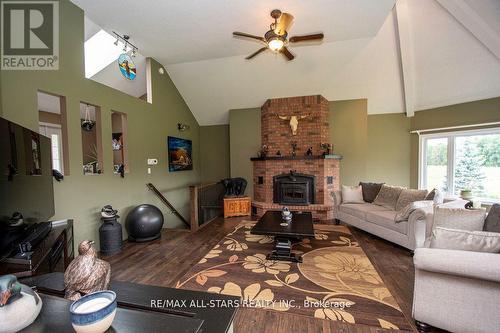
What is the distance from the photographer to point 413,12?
369 cm

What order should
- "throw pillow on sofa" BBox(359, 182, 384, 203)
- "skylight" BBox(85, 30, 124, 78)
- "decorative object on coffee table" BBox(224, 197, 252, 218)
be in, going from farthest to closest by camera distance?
"decorative object on coffee table" BBox(224, 197, 252, 218), "throw pillow on sofa" BBox(359, 182, 384, 203), "skylight" BBox(85, 30, 124, 78)

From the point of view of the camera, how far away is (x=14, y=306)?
0.67 meters

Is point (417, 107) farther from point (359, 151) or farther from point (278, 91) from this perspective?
point (278, 91)

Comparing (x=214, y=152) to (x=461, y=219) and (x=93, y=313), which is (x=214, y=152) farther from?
(x=93, y=313)

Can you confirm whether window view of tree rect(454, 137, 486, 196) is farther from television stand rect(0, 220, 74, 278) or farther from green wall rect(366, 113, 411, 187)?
television stand rect(0, 220, 74, 278)

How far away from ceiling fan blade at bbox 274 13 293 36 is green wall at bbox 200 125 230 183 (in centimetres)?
407

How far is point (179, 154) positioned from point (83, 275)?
4954 mm

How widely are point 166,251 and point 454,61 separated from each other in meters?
6.28

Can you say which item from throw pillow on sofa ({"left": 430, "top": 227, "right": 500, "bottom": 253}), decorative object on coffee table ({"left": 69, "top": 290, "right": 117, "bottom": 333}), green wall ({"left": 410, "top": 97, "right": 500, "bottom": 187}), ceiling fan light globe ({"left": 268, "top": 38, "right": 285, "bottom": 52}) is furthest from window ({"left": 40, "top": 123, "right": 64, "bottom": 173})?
green wall ({"left": 410, "top": 97, "right": 500, "bottom": 187})

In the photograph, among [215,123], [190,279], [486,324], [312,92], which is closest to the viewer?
[486,324]

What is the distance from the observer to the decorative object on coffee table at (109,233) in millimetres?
3191

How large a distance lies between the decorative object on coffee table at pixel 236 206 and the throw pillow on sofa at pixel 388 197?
2853 mm

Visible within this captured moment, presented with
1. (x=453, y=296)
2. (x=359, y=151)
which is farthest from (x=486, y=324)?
(x=359, y=151)

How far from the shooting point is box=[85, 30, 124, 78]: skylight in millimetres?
3837
